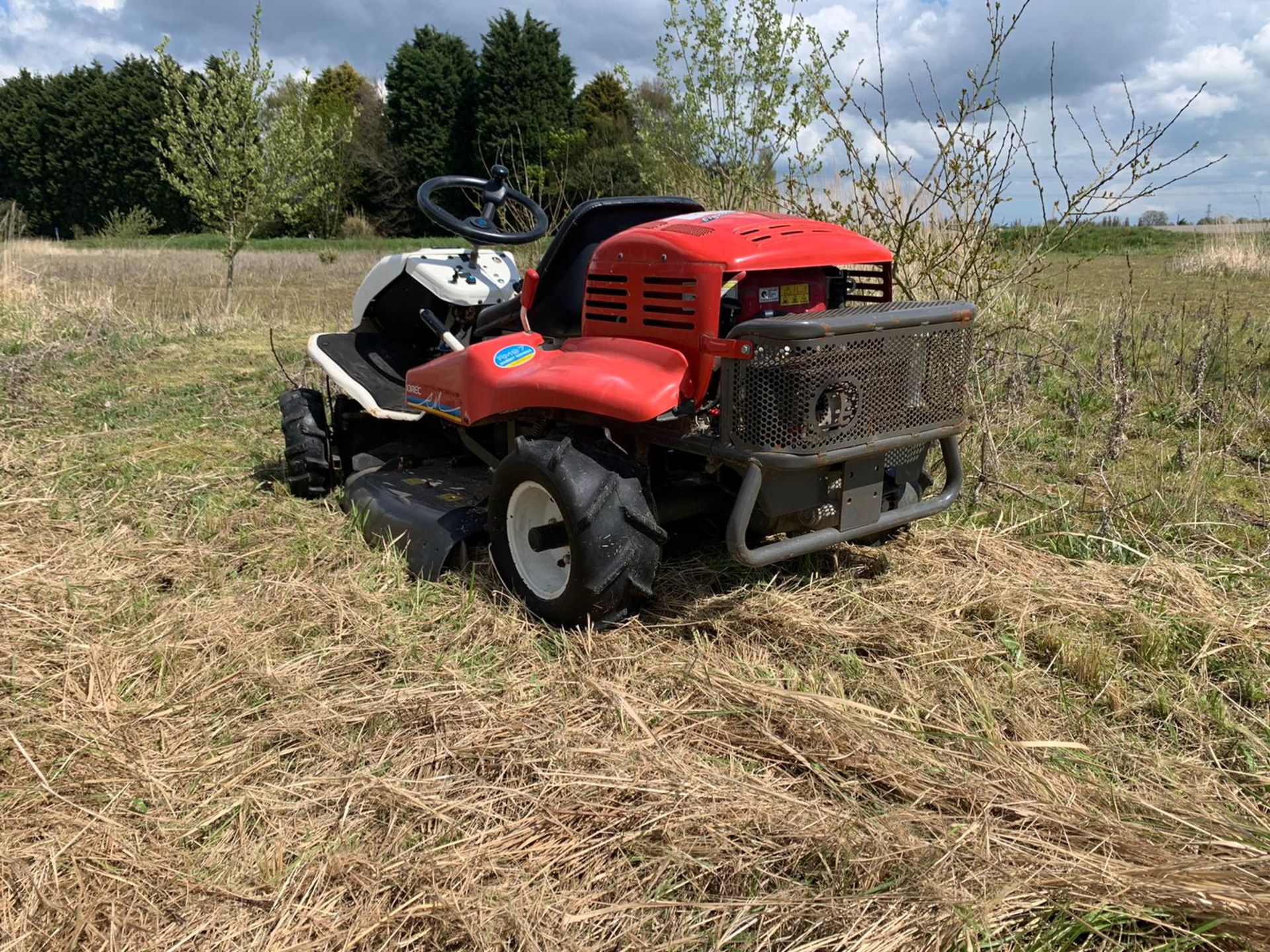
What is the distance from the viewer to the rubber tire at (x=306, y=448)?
4469mm

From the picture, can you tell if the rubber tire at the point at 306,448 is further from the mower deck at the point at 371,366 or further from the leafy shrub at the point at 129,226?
the leafy shrub at the point at 129,226

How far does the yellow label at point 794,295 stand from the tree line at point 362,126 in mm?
32898

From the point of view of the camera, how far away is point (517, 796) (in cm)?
229

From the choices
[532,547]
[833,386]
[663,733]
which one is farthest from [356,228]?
[663,733]

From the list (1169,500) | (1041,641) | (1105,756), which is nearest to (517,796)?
(1105,756)

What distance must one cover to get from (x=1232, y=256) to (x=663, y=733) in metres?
13.3

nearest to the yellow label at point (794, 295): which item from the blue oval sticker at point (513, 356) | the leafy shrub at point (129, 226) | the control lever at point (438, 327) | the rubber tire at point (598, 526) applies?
the rubber tire at point (598, 526)

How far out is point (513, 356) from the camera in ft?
11.3

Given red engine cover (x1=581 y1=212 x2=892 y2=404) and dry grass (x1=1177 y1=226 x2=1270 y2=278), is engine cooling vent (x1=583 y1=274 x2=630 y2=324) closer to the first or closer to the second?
red engine cover (x1=581 y1=212 x2=892 y2=404)

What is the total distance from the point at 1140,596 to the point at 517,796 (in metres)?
2.21

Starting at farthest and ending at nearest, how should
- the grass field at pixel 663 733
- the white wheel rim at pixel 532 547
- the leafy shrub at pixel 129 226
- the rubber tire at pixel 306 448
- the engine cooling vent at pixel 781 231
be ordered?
the leafy shrub at pixel 129 226
the rubber tire at pixel 306 448
the white wheel rim at pixel 532 547
the engine cooling vent at pixel 781 231
the grass field at pixel 663 733

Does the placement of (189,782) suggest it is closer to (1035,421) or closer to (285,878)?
(285,878)

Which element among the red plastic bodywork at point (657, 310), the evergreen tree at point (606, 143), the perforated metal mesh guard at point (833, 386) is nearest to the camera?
the perforated metal mesh guard at point (833, 386)

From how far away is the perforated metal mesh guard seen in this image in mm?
2693
